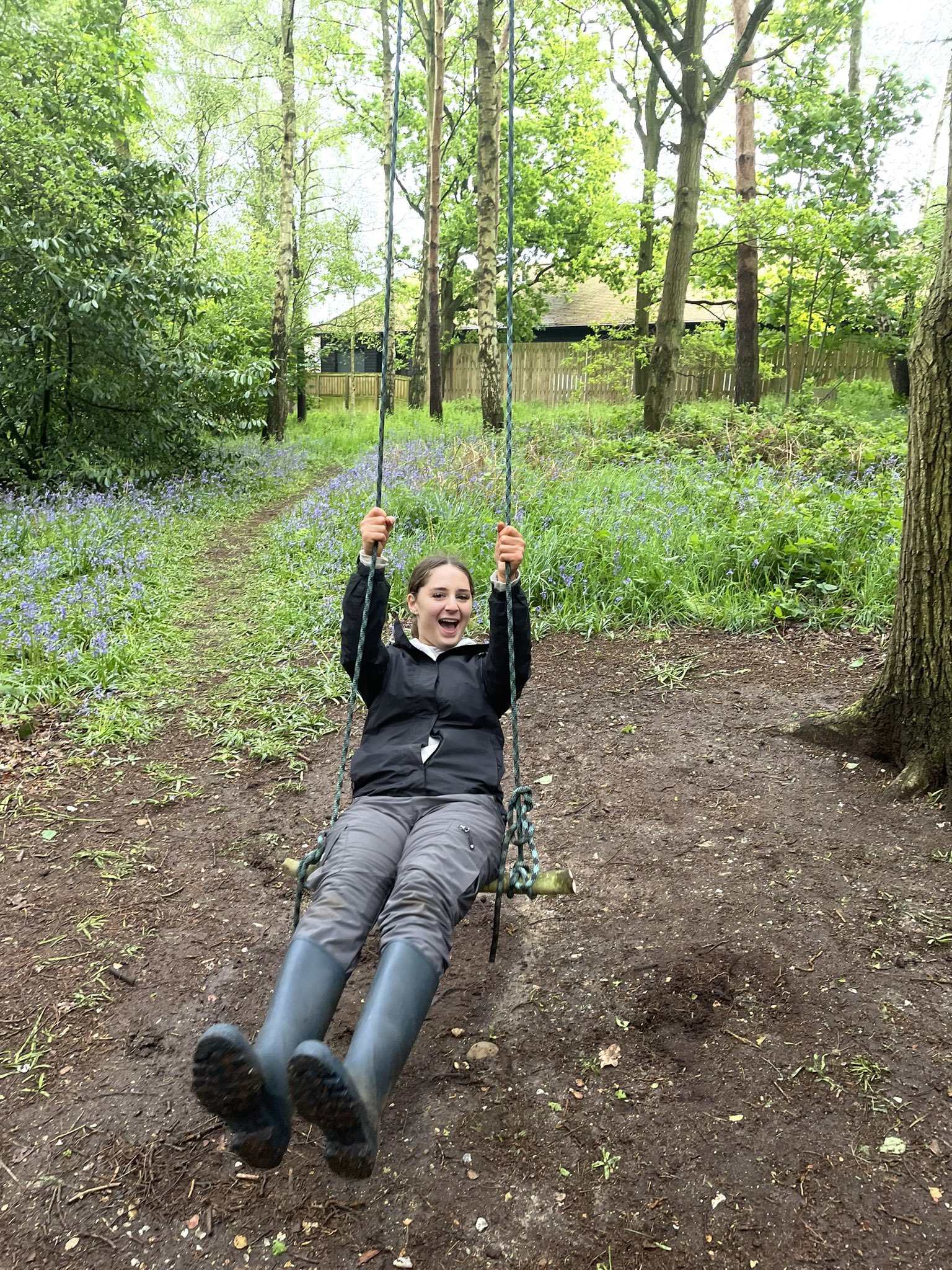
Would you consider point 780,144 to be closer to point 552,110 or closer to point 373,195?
point 552,110

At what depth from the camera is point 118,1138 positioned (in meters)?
2.07

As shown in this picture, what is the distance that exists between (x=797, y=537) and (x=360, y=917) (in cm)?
470

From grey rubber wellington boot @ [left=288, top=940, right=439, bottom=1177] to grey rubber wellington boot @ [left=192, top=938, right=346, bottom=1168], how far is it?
0.10 m

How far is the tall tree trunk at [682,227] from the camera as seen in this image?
9.66 meters

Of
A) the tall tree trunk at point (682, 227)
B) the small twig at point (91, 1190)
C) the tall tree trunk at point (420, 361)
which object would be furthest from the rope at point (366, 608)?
the tall tree trunk at point (420, 361)

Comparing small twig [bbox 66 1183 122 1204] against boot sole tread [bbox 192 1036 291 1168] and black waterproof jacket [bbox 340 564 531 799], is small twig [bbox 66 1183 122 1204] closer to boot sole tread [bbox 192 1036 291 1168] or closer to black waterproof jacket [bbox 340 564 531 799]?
boot sole tread [bbox 192 1036 291 1168]

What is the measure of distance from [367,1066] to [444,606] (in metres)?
1.58

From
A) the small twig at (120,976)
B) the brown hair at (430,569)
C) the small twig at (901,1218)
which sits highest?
the brown hair at (430,569)

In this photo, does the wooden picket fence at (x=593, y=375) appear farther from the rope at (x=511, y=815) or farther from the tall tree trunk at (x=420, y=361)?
the rope at (x=511, y=815)

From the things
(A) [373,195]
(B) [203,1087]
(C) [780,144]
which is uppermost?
(A) [373,195]

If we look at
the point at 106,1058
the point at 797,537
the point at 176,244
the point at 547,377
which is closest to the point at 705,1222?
the point at 106,1058

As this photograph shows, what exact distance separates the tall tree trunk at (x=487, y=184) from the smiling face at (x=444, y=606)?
8.69 meters

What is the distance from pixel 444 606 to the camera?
117 inches

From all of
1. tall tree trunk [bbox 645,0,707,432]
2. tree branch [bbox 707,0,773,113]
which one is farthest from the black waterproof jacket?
tree branch [bbox 707,0,773,113]
